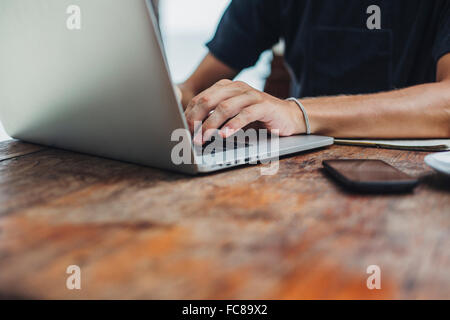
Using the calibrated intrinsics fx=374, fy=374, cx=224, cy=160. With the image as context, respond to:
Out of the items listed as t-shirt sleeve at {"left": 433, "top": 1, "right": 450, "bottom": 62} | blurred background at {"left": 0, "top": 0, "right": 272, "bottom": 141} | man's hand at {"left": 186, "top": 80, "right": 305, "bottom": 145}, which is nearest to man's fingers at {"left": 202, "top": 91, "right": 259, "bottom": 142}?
man's hand at {"left": 186, "top": 80, "right": 305, "bottom": 145}

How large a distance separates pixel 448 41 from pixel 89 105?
89 centimetres

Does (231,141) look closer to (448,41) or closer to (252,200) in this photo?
(252,200)

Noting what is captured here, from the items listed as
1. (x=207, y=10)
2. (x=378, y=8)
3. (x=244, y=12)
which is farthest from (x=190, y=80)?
(x=207, y=10)

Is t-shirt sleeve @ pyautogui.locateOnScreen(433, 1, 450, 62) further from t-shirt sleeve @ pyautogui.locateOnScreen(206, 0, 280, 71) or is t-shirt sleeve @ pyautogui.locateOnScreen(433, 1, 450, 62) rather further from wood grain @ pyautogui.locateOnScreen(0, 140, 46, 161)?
wood grain @ pyautogui.locateOnScreen(0, 140, 46, 161)

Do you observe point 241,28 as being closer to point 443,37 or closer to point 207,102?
point 443,37

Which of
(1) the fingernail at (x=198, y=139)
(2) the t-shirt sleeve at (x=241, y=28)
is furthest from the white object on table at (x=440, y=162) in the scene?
(2) the t-shirt sleeve at (x=241, y=28)

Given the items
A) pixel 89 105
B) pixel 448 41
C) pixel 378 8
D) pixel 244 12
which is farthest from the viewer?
pixel 244 12

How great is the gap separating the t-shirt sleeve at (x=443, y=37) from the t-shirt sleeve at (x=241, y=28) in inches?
24.0

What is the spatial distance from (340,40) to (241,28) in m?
0.40

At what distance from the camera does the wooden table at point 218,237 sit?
0.84ft

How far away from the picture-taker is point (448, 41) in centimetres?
95

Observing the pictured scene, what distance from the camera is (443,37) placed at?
0.99 metres

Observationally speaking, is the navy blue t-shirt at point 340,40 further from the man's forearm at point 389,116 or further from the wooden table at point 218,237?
the wooden table at point 218,237

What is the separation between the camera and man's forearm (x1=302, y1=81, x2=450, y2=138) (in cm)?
77
